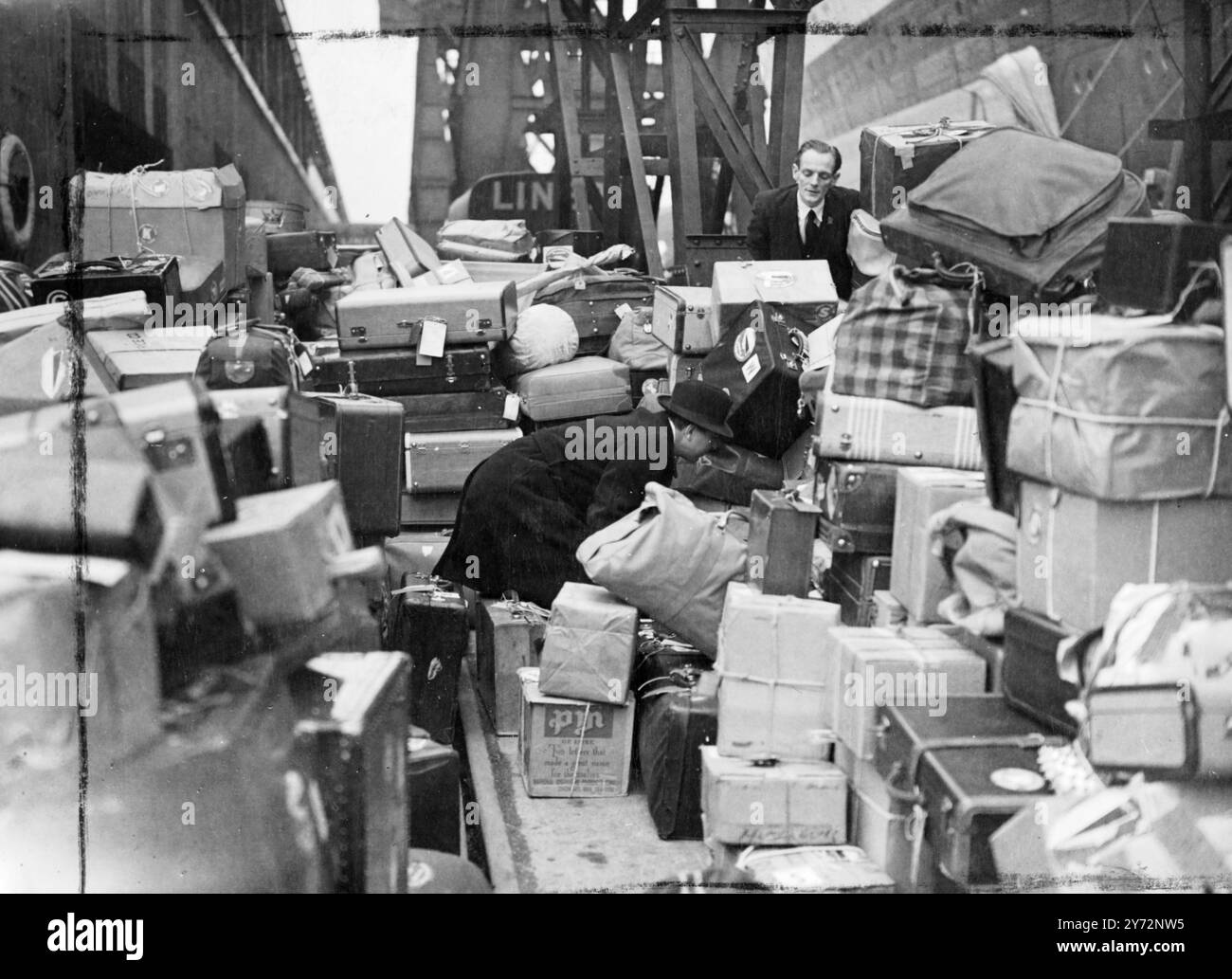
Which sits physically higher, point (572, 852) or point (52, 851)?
point (52, 851)

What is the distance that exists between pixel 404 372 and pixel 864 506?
3.09m

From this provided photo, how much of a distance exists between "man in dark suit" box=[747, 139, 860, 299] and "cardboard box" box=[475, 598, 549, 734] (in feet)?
7.24

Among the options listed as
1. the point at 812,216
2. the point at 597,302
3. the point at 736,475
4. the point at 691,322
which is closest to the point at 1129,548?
the point at 736,475

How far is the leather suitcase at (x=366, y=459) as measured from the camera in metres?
4.49

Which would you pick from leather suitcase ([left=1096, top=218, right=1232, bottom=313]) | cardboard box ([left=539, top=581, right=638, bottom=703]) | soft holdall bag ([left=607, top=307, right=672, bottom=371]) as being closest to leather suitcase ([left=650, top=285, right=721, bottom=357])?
soft holdall bag ([left=607, top=307, right=672, bottom=371])

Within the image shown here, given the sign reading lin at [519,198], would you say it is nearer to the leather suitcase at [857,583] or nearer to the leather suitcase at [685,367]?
the leather suitcase at [685,367]

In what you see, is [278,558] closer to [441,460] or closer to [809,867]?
[809,867]

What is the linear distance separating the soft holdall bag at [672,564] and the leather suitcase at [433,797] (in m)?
1.05

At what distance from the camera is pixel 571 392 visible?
7086 mm

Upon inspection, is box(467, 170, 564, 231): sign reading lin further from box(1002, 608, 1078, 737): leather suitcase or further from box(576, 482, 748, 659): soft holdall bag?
box(1002, 608, 1078, 737): leather suitcase

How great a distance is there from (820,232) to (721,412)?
149 centimetres

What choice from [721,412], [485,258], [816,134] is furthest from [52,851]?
[816,134]
